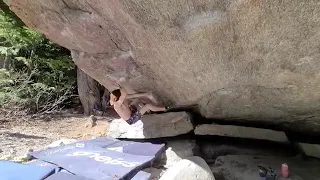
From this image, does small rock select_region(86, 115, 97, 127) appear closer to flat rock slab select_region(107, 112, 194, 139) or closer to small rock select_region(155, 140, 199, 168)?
flat rock slab select_region(107, 112, 194, 139)

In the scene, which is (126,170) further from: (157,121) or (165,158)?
(157,121)

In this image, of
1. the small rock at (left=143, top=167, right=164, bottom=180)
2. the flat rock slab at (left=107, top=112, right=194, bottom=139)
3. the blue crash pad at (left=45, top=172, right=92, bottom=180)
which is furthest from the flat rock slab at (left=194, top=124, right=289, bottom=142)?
the blue crash pad at (left=45, top=172, right=92, bottom=180)

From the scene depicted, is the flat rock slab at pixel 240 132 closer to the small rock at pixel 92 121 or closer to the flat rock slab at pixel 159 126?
the flat rock slab at pixel 159 126

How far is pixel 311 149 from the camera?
3.14 metres

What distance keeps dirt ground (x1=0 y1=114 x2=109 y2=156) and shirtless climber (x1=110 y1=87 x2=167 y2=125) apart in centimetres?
136

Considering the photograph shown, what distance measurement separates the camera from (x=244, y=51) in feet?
6.16

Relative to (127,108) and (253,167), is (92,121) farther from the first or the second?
(253,167)

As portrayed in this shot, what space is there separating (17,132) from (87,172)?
3.00m

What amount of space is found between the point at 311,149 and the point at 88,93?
15.3 ft

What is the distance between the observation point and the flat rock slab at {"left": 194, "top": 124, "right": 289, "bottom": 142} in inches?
123

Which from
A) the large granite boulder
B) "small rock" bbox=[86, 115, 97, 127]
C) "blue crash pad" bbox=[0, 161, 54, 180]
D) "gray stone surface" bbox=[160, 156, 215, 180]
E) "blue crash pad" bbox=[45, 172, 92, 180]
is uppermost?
the large granite boulder

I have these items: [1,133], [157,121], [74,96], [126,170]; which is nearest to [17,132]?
[1,133]

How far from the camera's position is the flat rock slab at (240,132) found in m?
3.14

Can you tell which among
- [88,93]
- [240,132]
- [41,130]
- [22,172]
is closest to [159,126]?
[240,132]
